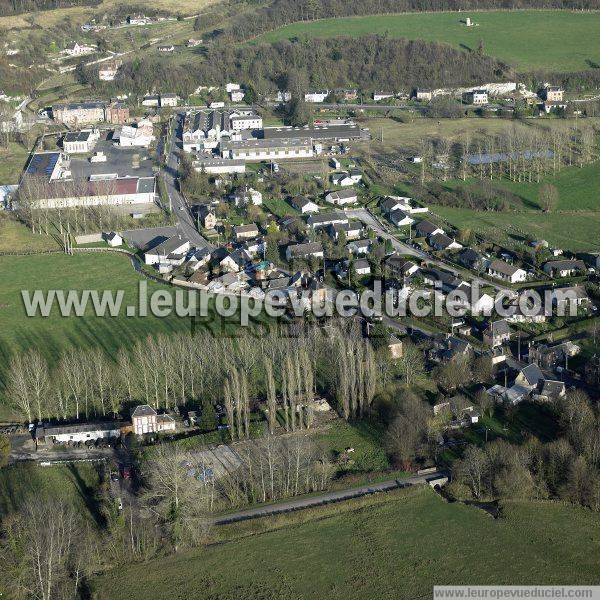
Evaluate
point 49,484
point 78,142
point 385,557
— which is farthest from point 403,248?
point 78,142

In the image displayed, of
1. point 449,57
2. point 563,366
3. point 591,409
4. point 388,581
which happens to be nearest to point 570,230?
point 563,366

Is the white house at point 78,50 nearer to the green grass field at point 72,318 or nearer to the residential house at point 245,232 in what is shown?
the green grass field at point 72,318

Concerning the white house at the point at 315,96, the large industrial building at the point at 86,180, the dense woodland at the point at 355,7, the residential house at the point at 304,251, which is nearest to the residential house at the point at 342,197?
the residential house at the point at 304,251

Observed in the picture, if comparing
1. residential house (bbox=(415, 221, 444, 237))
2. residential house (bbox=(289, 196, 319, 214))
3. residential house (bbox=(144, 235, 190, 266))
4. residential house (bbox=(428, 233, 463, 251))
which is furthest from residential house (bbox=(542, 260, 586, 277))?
residential house (bbox=(144, 235, 190, 266))

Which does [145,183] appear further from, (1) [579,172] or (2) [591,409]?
(2) [591,409]

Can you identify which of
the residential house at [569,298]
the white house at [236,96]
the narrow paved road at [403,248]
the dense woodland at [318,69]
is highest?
the dense woodland at [318,69]

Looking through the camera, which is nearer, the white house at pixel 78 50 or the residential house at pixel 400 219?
the residential house at pixel 400 219
